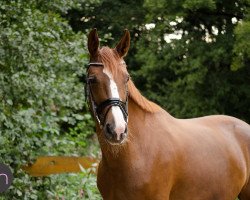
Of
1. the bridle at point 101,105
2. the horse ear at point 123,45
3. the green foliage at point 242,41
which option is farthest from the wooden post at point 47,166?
the green foliage at point 242,41

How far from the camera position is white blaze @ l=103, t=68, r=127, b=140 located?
310 centimetres

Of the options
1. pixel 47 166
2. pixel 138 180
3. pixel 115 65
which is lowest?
pixel 47 166

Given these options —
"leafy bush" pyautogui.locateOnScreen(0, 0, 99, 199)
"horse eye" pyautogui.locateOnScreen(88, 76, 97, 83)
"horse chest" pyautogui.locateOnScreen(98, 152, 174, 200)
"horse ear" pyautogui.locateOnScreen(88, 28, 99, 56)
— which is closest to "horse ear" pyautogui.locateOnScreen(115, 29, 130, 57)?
"horse ear" pyautogui.locateOnScreen(88, 28, 99, 56)

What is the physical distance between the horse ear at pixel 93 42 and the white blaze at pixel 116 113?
189 mm

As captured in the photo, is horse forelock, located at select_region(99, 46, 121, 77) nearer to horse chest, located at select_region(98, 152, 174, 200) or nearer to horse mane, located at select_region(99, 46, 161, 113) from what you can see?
horse mane, located at select_region(99, 46, 161, 113)

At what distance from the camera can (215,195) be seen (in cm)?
394

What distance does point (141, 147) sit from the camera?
347cm

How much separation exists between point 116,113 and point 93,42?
1.66 ft

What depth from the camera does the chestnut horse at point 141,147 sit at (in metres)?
3.26

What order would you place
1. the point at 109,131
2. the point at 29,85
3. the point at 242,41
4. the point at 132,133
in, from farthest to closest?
the point at 242,41, the point at 29,85, the point at 132,133, the point at 109,131

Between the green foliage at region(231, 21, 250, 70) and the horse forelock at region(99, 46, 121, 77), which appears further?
the green foliage at region(231, 21, 250, 70)

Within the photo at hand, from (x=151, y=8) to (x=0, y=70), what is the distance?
11.1m

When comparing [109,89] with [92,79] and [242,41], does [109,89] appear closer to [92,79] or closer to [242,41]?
[92,79]

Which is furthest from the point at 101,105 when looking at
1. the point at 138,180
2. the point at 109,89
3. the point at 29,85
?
the point at 29,85
